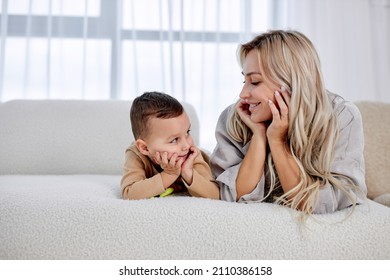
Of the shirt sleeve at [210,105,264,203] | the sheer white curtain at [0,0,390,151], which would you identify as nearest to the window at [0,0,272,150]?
the sheer white curtain at [0,0,390,151]

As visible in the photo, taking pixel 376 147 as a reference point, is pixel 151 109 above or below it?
above

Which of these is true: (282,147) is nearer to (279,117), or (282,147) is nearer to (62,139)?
(279,117)

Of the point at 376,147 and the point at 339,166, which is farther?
the point at 376,147

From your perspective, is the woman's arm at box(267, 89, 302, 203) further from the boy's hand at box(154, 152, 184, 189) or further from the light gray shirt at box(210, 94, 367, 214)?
the boy's hand at box(154, 152, 184, 189)

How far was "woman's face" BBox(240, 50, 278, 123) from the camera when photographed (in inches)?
41.7

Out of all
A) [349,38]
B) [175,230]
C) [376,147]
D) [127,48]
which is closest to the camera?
[175,230]

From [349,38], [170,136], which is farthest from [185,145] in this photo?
[349,38]

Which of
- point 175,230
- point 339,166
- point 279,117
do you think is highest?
point 279,117

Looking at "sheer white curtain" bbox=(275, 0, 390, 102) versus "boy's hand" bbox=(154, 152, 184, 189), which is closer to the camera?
"boy's hand" bbox=(154, 152, 184, 189)

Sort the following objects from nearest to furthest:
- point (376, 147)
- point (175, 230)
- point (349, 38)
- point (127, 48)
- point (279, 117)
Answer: point (175, 230), point (279, 117), point (376, 147), point (127, 48), point (349, 38)

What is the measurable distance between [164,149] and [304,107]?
35 cm

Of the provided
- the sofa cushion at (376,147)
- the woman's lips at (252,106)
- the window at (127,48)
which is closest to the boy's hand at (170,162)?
the woman's lips at (252,106)

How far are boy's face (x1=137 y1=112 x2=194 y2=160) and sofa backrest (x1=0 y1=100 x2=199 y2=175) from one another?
0.60 metres

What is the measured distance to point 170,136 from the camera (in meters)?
1.07
